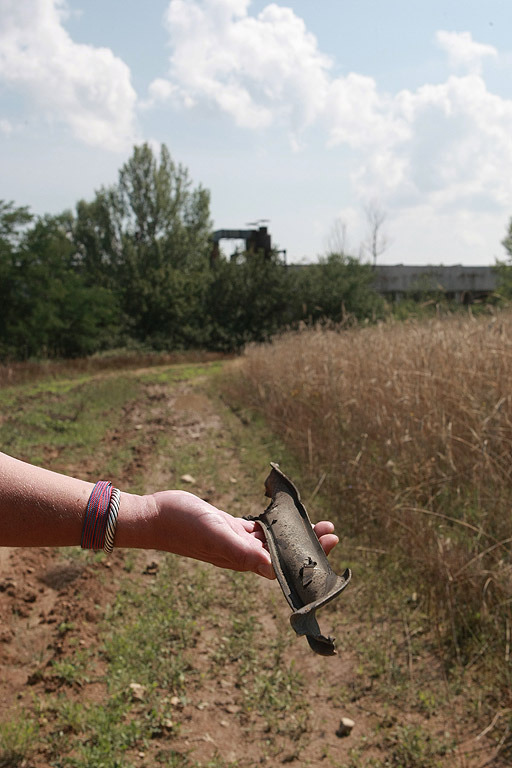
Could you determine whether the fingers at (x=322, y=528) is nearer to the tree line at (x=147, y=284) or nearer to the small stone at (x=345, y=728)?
the small stone at (x=345, y=728)

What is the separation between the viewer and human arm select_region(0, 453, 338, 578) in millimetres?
1528

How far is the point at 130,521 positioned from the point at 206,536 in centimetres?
20

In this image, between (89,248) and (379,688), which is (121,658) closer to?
(379,688)

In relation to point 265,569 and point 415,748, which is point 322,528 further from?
point 415,748

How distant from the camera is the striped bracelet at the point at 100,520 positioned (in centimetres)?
157

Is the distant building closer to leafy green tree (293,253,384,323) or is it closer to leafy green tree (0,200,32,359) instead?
leafy green tree (293,253,384,323)

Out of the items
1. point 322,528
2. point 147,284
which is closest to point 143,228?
point 147,284

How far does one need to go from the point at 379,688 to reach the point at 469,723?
49 centimetres

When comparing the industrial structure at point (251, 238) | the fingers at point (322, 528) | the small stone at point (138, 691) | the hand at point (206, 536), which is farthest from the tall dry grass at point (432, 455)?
the industrial structure at point (251, 238)

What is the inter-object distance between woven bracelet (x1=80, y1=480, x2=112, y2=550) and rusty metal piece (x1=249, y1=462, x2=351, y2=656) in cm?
40

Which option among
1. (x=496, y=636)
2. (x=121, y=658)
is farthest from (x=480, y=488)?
(x=121, y=658)

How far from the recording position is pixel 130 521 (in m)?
1.61


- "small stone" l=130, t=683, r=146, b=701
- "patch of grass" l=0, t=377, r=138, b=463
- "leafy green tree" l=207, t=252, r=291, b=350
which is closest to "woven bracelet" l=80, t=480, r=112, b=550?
"small stone" l=130, t=683, r=146, b=701

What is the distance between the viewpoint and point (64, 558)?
487 centimetres
